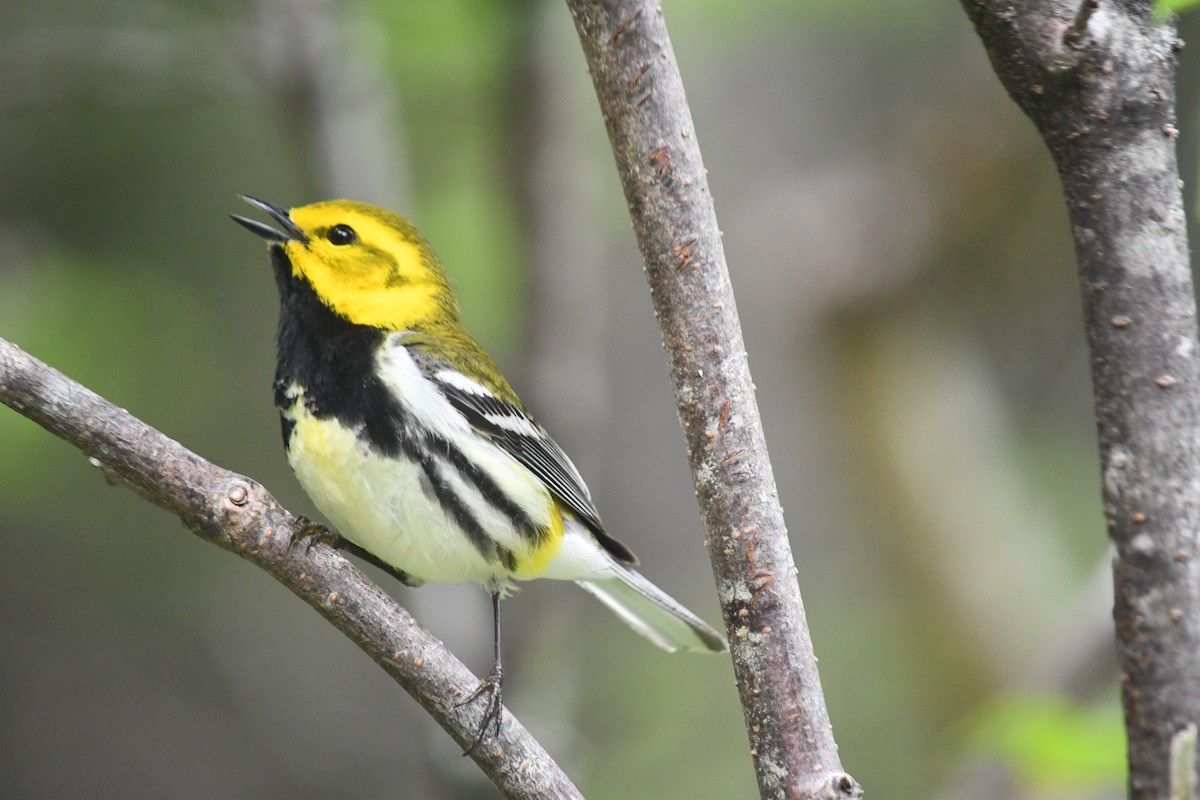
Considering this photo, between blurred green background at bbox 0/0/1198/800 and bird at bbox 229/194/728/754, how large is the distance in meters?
1.05

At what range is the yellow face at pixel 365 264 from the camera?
2.70 meters

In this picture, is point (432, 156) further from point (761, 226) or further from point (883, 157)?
point (883, 157)

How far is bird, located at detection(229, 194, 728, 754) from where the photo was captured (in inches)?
93.8

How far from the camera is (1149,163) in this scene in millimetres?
1297

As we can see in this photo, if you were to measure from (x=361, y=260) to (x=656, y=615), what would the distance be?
3.57 feet

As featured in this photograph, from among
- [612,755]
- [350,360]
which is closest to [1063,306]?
[612,755]

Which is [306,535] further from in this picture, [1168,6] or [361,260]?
[1168,6]

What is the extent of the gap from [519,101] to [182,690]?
2.68 meters

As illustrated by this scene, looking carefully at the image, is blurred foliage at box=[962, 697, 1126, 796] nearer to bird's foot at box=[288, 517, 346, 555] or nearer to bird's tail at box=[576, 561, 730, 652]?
bird's tail at box=[576, 561, 730, 652]

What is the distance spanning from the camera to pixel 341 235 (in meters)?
2.80

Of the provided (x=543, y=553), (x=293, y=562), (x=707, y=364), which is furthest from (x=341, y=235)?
(x=707, y=364)

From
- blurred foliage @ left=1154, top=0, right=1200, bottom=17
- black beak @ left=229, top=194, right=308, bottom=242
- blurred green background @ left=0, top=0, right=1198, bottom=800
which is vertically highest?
blurred foliage @ left=1154, top=0, right=1200, bottom=17

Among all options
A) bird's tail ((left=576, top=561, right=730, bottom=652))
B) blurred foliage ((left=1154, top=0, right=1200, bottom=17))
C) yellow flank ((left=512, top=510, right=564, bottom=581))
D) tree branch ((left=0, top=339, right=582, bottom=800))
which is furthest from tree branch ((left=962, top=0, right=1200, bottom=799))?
yellow flank ((left=512, top=510, right=564, bottom=581))

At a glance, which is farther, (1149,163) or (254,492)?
(254,492)
